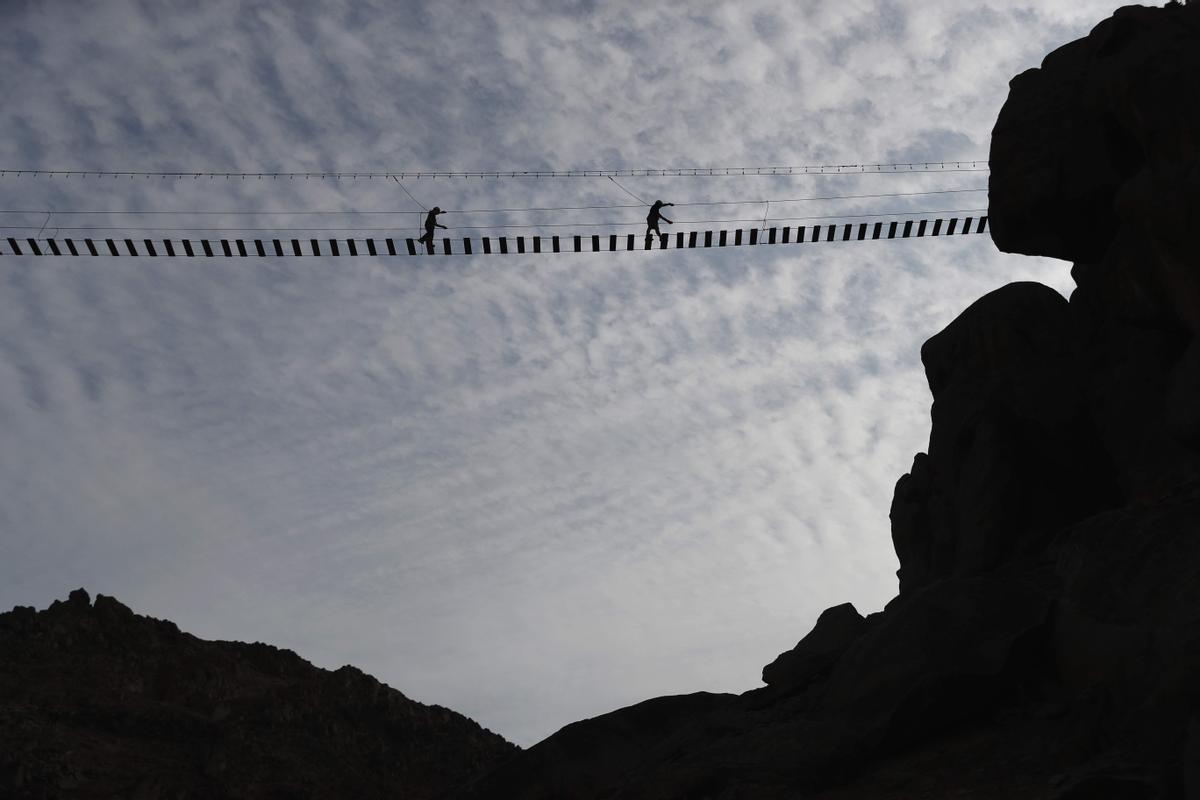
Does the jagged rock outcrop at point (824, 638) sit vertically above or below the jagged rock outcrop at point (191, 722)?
below

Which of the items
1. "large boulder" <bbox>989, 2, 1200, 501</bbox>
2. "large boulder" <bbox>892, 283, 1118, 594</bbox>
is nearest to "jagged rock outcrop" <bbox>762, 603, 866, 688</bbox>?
"large boulder" <bbox>892, 283, 1118, 594</bbox>

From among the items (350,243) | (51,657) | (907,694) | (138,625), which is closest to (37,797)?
(51,657)

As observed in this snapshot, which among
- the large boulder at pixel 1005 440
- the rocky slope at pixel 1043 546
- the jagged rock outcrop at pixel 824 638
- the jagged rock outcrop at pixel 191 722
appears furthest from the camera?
the jagged rock outcrop at pixel 191 722

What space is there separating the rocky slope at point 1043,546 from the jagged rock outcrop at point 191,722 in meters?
23.8

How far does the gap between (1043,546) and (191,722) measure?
38.3 meters

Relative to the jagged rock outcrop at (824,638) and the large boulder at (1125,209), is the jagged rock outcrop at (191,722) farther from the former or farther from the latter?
the large boulder at (1125,209)

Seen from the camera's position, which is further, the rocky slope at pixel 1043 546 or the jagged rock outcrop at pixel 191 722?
the jagged rock outcrop at pixel 191 722

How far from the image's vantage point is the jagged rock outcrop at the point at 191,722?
42.8m

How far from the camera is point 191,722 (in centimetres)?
4831

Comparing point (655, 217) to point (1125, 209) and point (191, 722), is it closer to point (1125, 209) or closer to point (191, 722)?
point (1125, 209)

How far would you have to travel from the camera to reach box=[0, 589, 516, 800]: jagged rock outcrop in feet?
140

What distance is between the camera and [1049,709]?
15.9m

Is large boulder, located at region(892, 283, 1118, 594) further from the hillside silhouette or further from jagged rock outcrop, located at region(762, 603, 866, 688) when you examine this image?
jagged rock outcrop, located at region(762, 603, 866, 688)

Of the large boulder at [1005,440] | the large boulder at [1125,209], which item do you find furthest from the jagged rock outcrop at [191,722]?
the large boulder at [1125,209]
